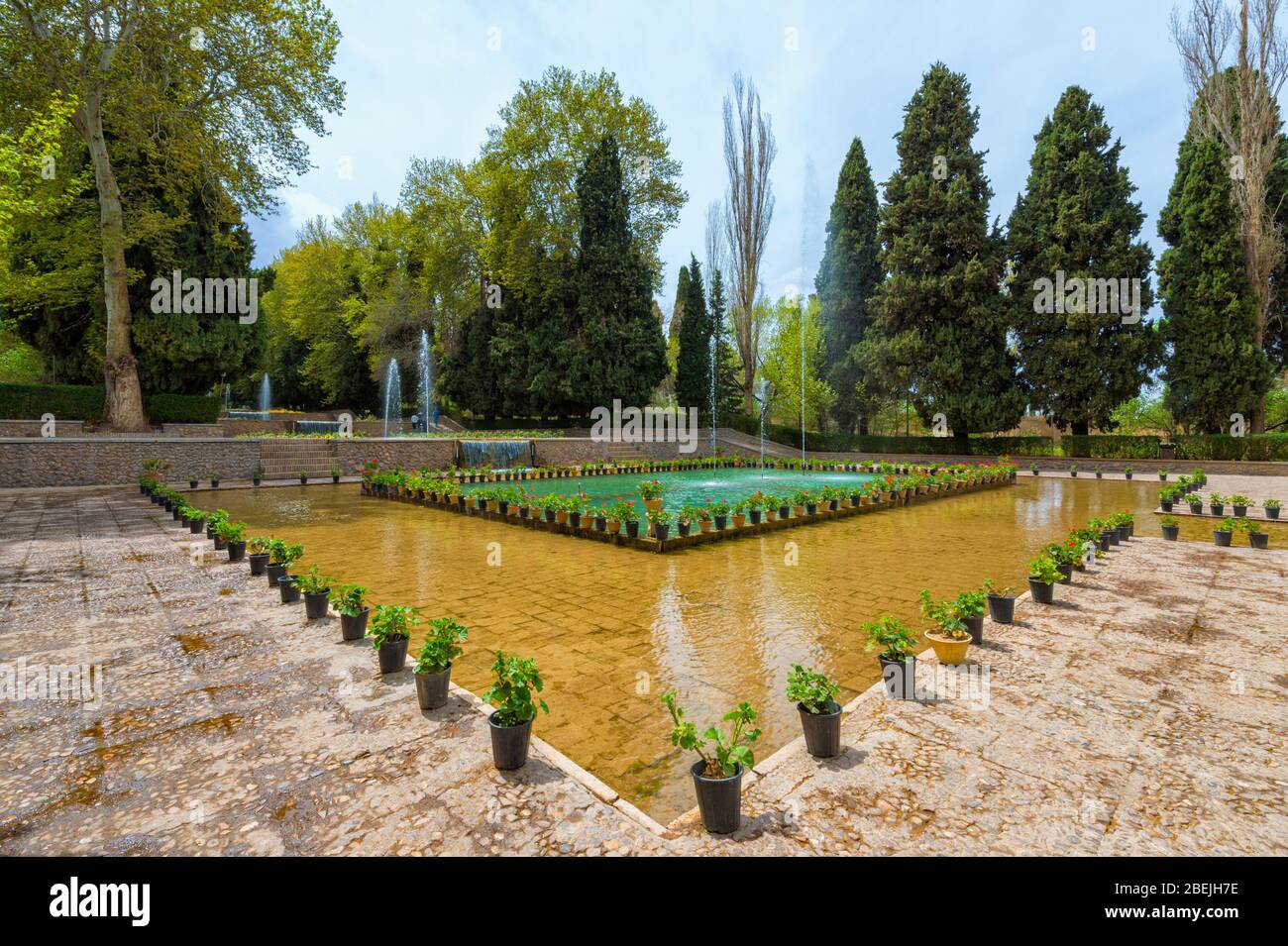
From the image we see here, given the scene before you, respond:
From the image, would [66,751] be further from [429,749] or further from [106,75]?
[106,75]

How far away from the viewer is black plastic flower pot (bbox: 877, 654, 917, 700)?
3918 millimetres

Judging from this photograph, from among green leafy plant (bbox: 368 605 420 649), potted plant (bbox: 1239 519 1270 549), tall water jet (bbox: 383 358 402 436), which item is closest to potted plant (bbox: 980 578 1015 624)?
green leafy plant (bbox: 368 605 420 649)

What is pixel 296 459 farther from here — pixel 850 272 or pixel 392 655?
pixel 850 272

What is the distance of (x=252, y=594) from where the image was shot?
6352 millimetres

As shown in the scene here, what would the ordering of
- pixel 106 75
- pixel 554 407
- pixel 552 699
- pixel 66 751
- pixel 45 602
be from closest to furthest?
pixel 66 751 → pixel 552 699 → pixel 45 602 → pixel 106 75 → pixel 554 407

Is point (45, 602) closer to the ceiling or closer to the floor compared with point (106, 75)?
closer to the floor

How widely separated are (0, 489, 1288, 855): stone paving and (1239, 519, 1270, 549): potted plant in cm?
457

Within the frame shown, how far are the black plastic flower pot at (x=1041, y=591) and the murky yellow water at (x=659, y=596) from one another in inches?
31.9

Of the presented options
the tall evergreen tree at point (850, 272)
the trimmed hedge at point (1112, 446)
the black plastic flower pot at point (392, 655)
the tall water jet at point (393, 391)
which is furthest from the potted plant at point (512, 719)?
the tall water jet at point (393, 391)

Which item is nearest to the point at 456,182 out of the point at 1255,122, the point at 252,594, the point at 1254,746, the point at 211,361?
the point at 211,361

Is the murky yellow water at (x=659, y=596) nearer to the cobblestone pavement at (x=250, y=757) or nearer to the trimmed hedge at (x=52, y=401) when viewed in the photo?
the cobblestone pavement at (x=250, y=757)

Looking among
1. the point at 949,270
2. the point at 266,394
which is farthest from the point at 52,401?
the point at 949,270

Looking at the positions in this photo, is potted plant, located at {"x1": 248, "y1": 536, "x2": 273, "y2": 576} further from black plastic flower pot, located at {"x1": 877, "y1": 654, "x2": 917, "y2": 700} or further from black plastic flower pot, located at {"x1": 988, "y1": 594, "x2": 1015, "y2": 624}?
black plastic flower pot, located at {"x1": 988, "y1": 594, "x2": 1015, "y2": 624}

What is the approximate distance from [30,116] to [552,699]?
83.5 ft
